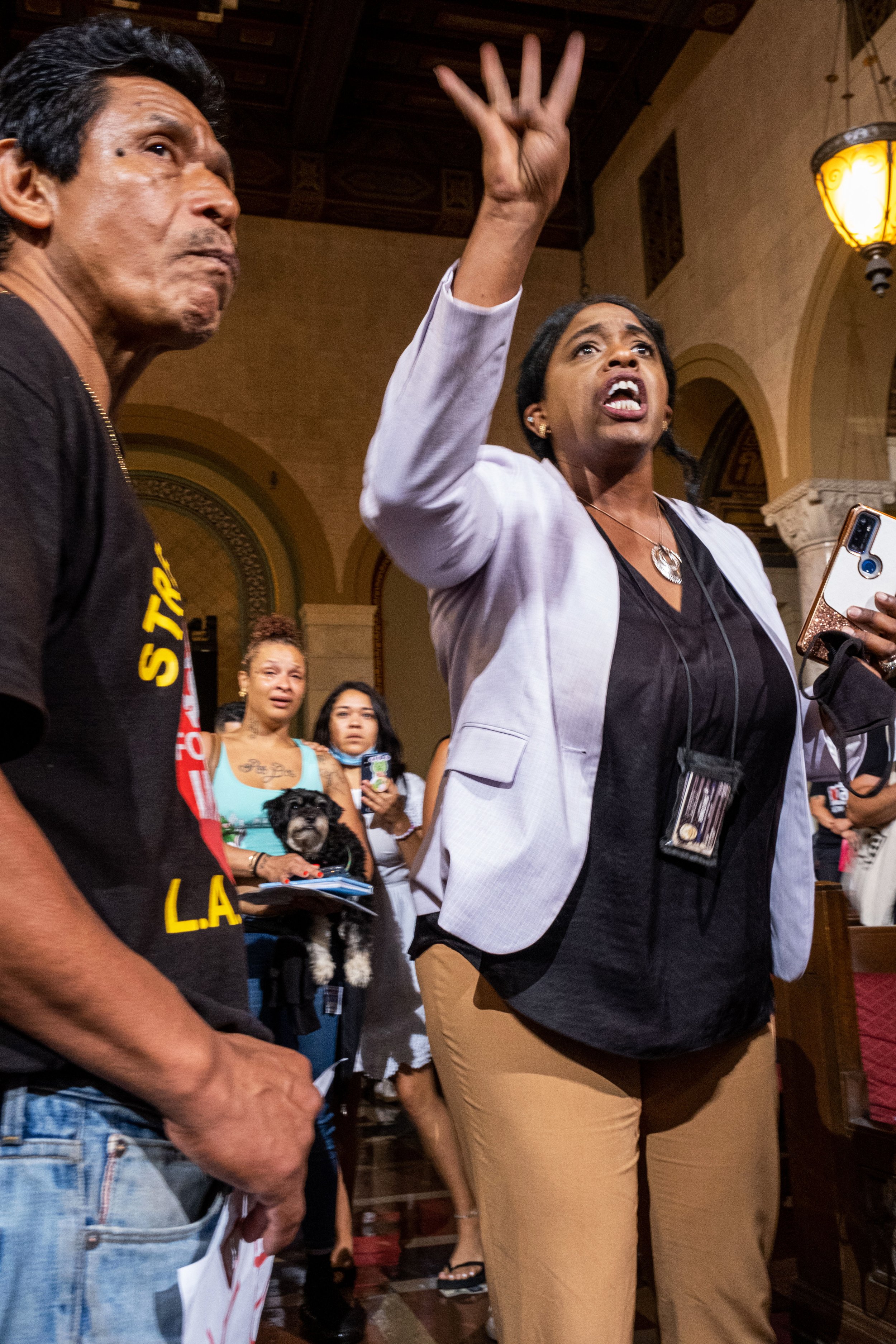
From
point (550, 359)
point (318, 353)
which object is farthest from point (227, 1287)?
point (318, 353)

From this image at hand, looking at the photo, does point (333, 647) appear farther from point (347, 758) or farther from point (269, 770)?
point (269, 770)

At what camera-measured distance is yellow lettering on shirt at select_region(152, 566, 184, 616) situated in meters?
0.92

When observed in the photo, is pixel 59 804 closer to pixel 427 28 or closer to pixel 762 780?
pixel 762 780

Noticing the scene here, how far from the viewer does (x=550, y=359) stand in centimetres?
186

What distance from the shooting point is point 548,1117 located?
133 centimetres

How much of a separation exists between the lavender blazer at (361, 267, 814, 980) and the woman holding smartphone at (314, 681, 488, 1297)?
1858 millimetres

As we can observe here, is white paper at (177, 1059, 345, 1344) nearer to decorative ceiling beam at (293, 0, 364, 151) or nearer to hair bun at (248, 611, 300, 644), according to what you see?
hair bun at (248, 611, 300, 644)

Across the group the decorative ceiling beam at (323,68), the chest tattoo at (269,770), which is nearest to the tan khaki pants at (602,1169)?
the chest tattoo at (269,770)

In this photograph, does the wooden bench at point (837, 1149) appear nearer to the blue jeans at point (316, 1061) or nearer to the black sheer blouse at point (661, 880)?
the black sheer blouse at point (661, 880)

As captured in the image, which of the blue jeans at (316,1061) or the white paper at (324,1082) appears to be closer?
the white paper at (324,1082)

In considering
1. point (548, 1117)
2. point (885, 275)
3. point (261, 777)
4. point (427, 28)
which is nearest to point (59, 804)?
point (548, 1117)

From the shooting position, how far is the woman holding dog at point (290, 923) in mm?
2984

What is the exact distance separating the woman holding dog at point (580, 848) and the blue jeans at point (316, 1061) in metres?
1.57

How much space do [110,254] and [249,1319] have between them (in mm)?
908
